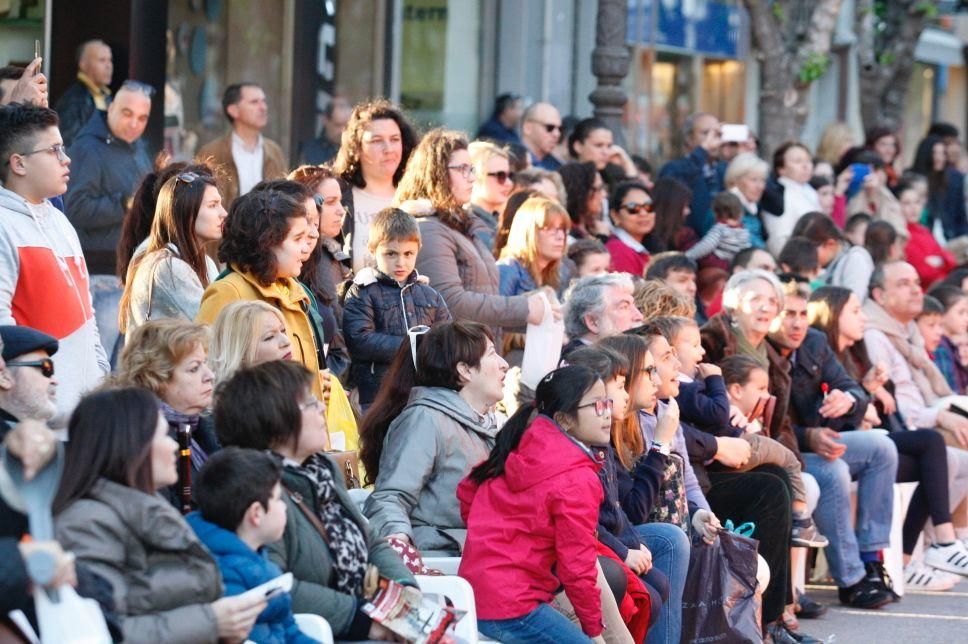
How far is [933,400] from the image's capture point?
10.9 metres

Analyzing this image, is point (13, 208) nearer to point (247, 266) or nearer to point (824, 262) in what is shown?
point (247, 266)

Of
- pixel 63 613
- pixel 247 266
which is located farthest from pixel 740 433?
pixel 63 613

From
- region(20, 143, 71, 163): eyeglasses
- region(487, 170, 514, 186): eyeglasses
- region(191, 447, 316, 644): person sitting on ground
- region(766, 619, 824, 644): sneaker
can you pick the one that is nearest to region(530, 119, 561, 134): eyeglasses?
region(487, 170, 514, 186): eyeglasses

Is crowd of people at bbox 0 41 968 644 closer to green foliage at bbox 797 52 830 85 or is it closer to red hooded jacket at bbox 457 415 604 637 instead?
red hooded jacket at bbox 457 415 604 637

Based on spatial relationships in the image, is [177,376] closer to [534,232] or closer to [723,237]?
[534,232]

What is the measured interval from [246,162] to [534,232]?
2.11 m

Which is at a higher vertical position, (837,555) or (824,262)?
(824,262)

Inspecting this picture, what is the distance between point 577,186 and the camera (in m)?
10.7

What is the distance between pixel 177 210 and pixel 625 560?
86.0 inches

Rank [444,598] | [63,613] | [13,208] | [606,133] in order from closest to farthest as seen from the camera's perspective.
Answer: [63,613] → [444,598] → [13,208] → [606,133]

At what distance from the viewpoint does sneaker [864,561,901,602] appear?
9273 millimetres

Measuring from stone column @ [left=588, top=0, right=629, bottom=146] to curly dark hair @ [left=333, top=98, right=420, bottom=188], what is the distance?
4880 mm

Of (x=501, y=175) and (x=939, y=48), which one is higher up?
(x=939, y=48)

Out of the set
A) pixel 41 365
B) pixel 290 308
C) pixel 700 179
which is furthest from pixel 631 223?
pixel 41 365
